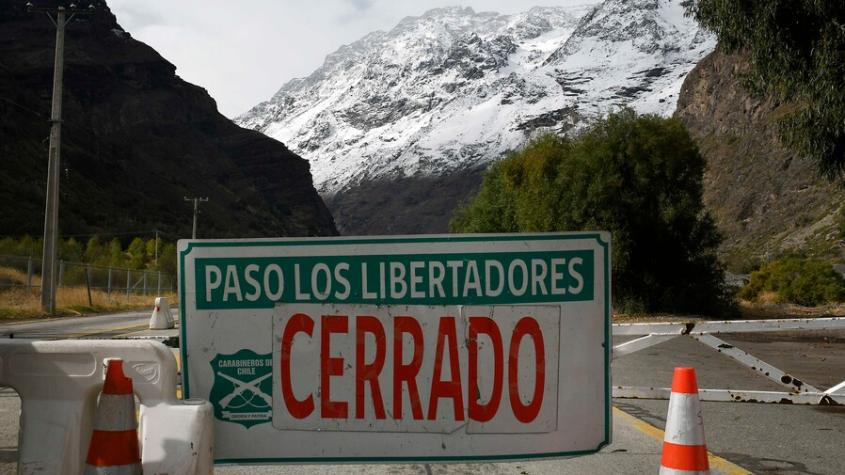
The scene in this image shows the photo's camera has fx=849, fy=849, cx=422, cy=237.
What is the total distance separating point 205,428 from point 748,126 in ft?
398

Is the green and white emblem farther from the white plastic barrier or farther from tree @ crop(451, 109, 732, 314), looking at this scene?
tree @ crop(451, 109, 732, 314)

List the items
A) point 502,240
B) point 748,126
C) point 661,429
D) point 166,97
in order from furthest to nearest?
point 166,97 < point 748,126 < point 661,429 < point 502,240

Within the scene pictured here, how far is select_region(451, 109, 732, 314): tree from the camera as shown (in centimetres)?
3189

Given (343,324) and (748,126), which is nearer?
(343,324)

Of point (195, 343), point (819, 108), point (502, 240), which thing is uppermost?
point (819, 108)

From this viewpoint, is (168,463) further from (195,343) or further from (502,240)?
(502,240)

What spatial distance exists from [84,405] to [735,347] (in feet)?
12.8

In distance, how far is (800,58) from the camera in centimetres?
1523

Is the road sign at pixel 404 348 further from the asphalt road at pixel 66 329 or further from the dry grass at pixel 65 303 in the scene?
the dry grass at pixel 65 303

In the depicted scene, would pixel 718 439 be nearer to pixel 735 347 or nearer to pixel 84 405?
pixel 735 347

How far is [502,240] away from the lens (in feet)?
13.5

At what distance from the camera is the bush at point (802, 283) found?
1569 inches

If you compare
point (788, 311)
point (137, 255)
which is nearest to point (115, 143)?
point (137, 255)

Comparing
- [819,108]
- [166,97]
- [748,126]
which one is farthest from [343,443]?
[166,97]
